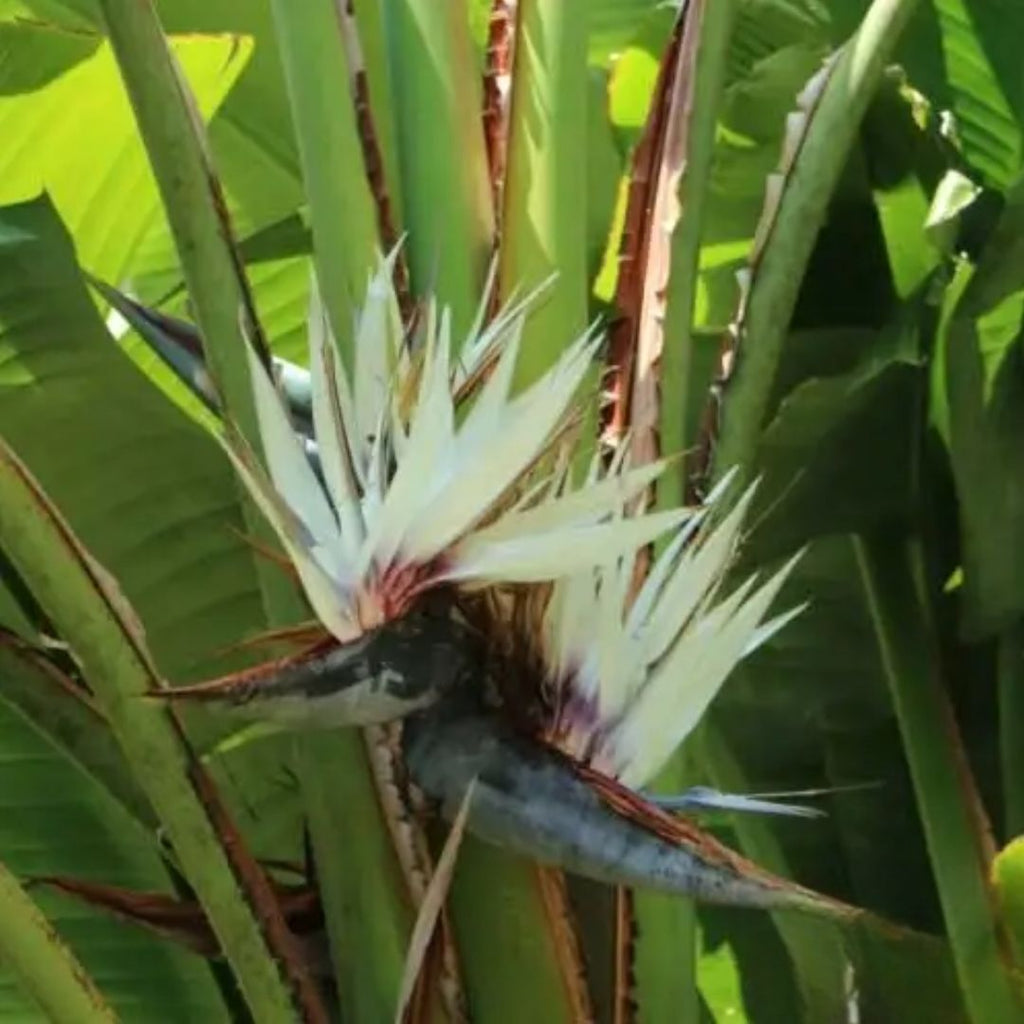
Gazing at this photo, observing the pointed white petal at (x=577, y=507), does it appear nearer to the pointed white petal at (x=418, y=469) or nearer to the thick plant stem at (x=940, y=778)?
the pointed white petal at (x=418, y=469)

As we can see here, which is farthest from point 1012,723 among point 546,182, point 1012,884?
point 546,182

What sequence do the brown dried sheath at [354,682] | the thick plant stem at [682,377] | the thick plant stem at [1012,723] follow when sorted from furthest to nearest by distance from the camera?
the thick plant stem at [1012,723] < the thick plant stem at [682,377] < the brown dried sheath at [354,682]

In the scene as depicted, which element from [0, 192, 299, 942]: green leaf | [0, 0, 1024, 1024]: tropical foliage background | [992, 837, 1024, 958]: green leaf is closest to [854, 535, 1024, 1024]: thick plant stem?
[0, 0, 1024, 1024]: tropical foliage background

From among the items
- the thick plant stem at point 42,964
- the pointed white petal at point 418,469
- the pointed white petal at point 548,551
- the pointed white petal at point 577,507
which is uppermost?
the pointed white petal at point 418,469

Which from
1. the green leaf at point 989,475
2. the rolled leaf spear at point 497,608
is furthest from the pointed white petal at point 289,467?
the green leaf at point 989,475

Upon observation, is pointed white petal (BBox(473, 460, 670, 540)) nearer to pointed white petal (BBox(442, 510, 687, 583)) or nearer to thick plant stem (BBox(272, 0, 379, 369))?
pointed white petal (BBox(442, 510, 687, 583))

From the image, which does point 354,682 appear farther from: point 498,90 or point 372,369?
point 498,90
